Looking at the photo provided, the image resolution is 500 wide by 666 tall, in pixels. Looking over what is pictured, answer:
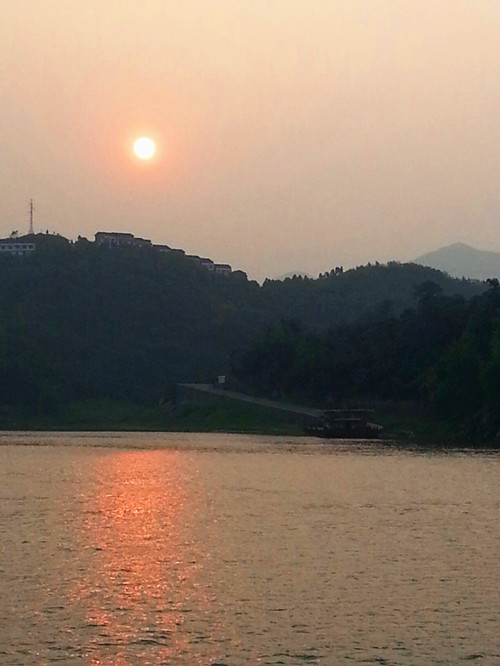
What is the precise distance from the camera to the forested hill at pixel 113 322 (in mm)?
151000

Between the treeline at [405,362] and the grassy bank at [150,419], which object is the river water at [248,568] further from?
the grassy bank at [150,419]

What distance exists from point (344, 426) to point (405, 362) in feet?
63.8

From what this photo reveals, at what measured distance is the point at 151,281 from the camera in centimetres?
18275

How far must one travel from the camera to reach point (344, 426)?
10819 centimetres

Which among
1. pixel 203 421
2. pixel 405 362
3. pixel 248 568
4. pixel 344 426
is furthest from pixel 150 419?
pixel 248 568

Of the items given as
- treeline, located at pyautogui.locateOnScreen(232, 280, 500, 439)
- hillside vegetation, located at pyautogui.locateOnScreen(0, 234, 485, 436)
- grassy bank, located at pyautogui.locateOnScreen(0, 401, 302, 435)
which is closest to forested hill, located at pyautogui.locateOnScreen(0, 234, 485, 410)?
hillside vegetation, located at pyautogui.locateOnScreen(0, 234, 485, 436)

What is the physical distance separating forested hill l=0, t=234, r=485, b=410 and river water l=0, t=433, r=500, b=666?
8842 centimetres

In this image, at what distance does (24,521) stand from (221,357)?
Result: 425ft

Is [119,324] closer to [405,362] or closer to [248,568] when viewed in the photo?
[405,362]

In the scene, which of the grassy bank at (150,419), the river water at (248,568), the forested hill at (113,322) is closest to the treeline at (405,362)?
the grassy bank at (150,419)

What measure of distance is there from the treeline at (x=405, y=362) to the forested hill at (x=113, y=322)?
15.3m

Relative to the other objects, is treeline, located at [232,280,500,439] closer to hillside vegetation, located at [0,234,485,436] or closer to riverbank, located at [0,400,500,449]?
hillside vegetation, located at [0,234,485,436]

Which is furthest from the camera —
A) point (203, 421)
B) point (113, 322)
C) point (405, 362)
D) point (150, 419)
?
point (113, 322)

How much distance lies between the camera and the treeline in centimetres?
10838
